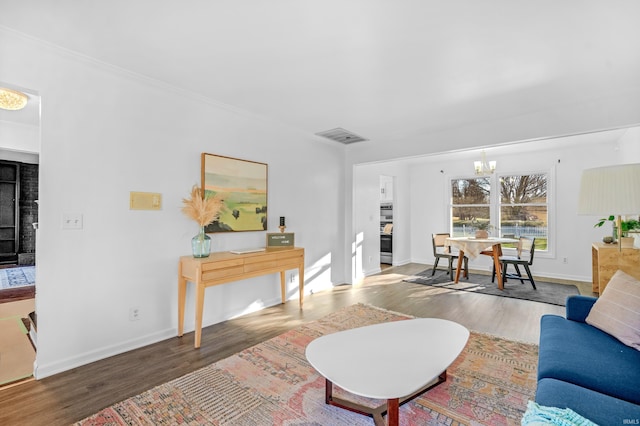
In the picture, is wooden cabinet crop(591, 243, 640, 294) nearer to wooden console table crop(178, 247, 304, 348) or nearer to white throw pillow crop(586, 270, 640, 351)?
white throw pillow crop(586, 270, 640, 351)

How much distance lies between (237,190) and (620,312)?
343 centimetres

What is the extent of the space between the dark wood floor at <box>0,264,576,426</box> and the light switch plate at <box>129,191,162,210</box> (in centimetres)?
127

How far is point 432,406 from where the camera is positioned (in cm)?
192

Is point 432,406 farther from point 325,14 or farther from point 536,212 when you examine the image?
point 536,212

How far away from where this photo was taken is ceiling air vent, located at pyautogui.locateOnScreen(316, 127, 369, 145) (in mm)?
4496

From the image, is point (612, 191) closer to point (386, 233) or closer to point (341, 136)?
point (341, 136)

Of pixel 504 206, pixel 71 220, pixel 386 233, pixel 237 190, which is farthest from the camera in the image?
pixel 386 233

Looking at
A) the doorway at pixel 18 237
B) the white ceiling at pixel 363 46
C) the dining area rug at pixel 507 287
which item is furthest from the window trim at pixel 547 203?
the doorway at pixel 18 237

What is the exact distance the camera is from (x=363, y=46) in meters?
2.29

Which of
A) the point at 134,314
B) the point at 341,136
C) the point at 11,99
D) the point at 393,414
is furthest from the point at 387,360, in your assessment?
the point at 11,99

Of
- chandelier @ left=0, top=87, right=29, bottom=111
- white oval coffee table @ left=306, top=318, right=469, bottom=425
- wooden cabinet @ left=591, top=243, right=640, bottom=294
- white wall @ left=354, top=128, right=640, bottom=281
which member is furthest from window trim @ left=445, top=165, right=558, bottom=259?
chandelier @ left=0, top=87, right=29, bottom=111

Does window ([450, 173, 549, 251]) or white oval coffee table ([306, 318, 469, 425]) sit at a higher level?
window ([450, 173, 549, 251])

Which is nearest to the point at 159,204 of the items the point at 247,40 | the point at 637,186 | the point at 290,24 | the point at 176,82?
the point at 176,82

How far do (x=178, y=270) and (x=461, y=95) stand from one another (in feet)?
11.1
